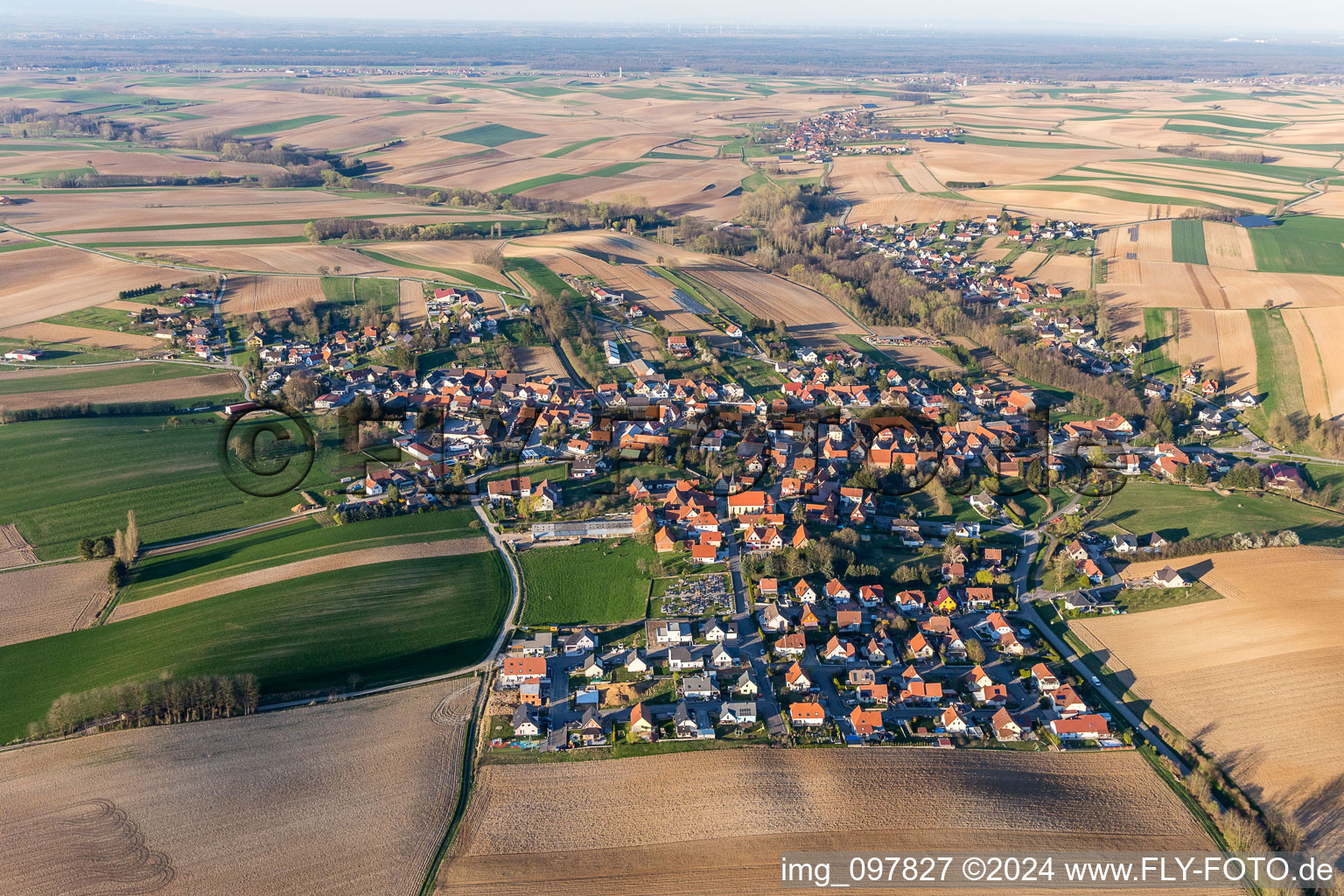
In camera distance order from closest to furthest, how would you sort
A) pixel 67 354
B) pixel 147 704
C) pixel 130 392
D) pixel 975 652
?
pixel 147 704, pixel 975 652, pixel 130 392, pixel 67 354

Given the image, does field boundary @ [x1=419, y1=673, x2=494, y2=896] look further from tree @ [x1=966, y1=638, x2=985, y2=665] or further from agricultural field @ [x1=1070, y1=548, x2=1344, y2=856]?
agricultural field @ [x1=1070, y1=548, x2=1344, y2=856]

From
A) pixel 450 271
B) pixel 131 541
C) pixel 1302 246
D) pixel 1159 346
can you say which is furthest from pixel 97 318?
pixel 1302 246

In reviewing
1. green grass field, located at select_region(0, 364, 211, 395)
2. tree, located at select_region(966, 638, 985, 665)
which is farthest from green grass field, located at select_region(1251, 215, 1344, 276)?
green grass field, located at select_region(0, 364, 211, 395)

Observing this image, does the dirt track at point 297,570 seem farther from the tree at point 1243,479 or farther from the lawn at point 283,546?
the tree at point 1243,479

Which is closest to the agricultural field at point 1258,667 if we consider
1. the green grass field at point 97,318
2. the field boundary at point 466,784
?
the field boundary at point 466,784

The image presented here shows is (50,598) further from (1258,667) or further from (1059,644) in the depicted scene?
(1258,667)

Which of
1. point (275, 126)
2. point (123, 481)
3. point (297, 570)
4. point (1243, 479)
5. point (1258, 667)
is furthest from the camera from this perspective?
point (275, 126)
